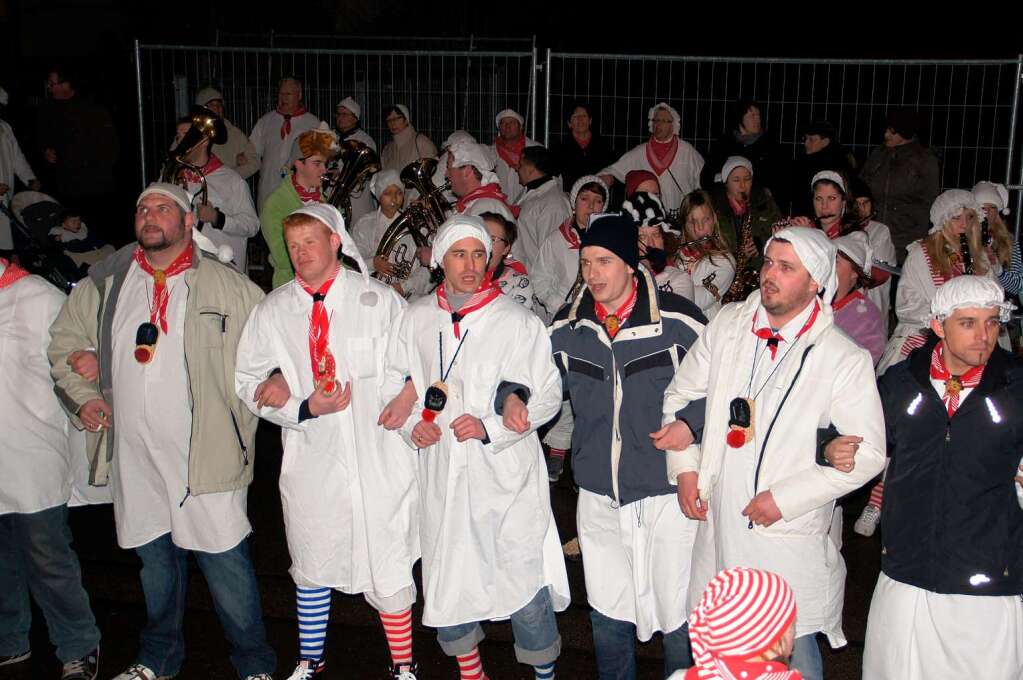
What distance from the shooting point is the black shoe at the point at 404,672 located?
4.97 meters

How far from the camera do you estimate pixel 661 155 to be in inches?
374

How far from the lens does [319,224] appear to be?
481 centimetres

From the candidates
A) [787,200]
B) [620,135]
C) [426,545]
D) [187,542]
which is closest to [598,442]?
[426,545]

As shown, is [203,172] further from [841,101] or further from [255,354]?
[841,101]

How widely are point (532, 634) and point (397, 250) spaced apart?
3.52 m

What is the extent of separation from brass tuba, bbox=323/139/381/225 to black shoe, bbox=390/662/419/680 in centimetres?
352

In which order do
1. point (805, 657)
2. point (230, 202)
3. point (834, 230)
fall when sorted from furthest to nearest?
point (230, 202) → point (834, 230) → point (805, 657)

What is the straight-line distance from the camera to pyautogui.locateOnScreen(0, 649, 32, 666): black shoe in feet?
17.5

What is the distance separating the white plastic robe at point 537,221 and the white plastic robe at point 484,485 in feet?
11.5

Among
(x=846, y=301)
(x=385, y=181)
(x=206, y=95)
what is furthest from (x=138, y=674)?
(x=206, y=95)

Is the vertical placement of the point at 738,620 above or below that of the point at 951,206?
below

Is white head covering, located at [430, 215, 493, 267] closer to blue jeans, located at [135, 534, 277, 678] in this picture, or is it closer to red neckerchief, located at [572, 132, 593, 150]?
blue jeans, located at [135, 534, 277, 678]

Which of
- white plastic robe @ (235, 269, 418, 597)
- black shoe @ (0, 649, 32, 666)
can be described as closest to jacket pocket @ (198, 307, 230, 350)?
white plastic robe @ (235, 269, 418, 597)

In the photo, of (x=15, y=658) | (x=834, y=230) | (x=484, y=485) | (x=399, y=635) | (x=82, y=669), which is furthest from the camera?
(x=834, y=230)
